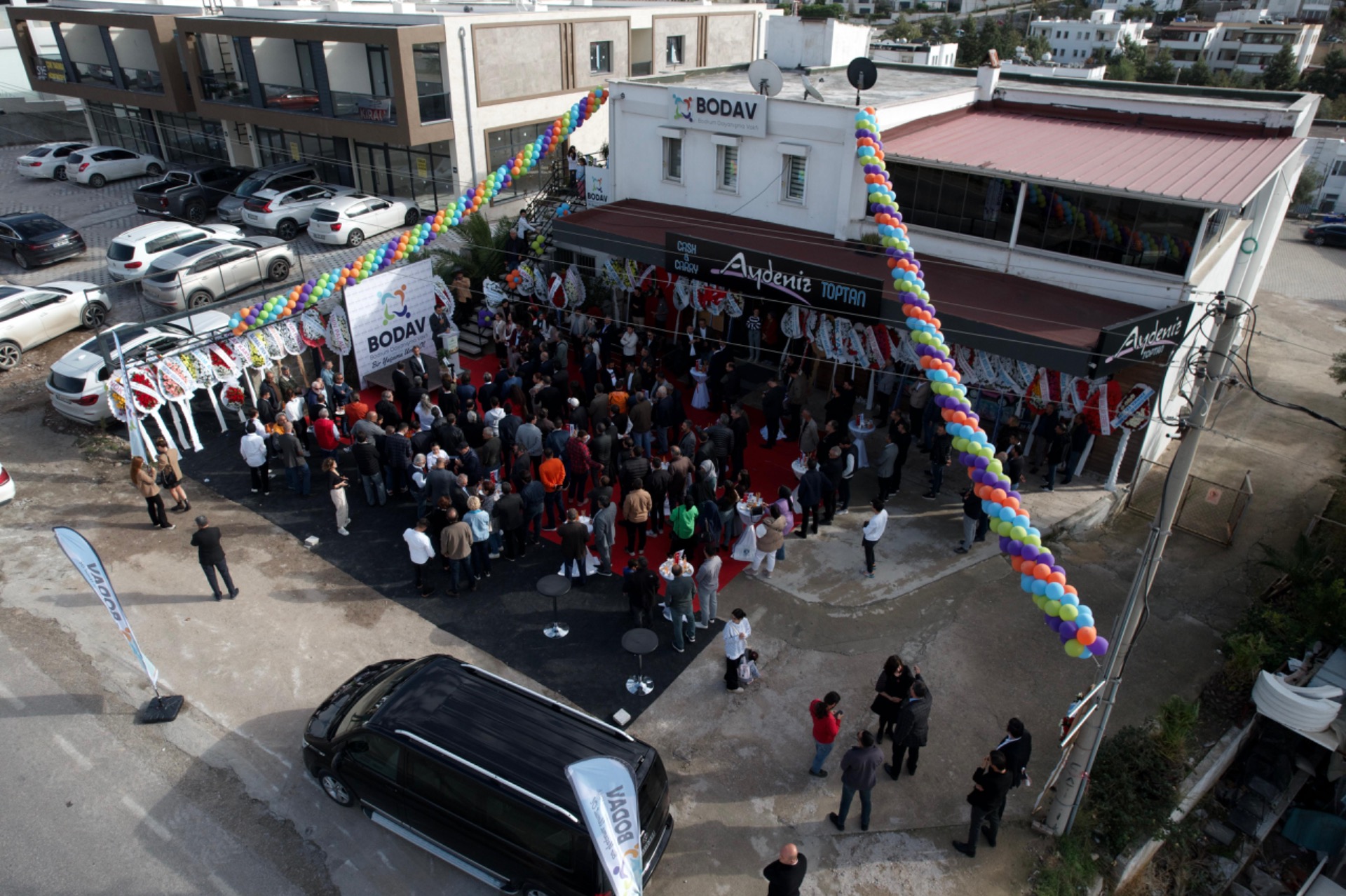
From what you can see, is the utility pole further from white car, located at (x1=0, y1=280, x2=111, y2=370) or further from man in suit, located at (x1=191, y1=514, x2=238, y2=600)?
white car, located at (x1=0, y1=280, x2=111, y2=370)

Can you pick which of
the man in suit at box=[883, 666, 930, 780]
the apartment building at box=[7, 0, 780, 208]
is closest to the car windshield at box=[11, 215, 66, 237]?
the apartment building at box=[7, 0, 780, 208]

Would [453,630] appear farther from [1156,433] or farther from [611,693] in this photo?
[1156,433]

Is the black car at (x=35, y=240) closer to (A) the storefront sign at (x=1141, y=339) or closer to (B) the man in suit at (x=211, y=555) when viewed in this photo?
(B) the man in suit at (x=211, y=555)

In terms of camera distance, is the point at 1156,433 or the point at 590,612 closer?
the point at 590,612

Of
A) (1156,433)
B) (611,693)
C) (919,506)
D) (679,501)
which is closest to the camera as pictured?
(611,693)

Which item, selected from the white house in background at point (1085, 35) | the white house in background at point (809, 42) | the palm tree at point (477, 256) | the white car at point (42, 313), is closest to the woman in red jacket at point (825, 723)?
the palm tree at point (477, 256)

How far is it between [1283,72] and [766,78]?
3570 inches

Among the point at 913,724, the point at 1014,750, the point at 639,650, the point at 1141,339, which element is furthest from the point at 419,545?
the point at 1141,339

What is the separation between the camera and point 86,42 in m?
35.5

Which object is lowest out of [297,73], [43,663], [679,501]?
[43,663]

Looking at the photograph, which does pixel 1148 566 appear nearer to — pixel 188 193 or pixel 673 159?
pixel 673 159

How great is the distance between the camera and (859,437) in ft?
49.2

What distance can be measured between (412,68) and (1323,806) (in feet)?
90.8

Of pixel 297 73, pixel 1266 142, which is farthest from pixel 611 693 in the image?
pixel 297 73
